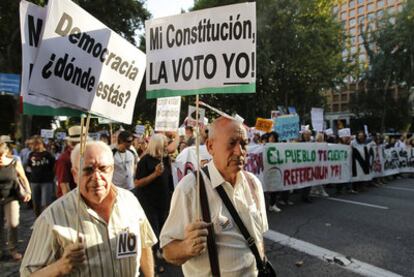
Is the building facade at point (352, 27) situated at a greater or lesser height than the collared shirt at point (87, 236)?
greater

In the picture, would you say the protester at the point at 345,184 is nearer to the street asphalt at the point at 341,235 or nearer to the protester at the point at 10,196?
the street asphalt at the point at 341,235

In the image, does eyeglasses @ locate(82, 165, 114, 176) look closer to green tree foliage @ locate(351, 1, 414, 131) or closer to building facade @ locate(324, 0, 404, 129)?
green tree foliage @ locate(351, 1, 414, 131)

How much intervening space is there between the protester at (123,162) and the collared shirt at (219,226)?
3.44 m

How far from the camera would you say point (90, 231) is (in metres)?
A: 2.16

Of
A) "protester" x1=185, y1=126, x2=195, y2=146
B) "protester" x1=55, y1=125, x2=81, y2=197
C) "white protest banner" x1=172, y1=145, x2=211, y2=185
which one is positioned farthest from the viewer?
"protester" x1=185, y1=126, x2=195, y2=146

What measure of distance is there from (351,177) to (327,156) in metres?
1.24

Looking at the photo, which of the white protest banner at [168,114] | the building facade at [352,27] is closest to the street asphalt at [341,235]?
the white protest banner at [168,114]

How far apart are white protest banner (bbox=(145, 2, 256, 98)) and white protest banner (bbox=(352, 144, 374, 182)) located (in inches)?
390

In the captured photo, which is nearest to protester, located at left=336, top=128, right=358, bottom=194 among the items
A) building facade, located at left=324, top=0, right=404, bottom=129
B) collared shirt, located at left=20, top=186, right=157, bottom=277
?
collared shirt, located at left=20, top=186, right=157, bottom=277

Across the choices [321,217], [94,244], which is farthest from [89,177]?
[321,217]

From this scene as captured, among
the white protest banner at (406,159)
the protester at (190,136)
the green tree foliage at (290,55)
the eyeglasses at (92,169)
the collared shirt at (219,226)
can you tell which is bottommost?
the white protest banner at (406,159)

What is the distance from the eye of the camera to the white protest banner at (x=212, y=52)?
9.08 feet

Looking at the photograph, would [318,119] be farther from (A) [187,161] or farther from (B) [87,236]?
(B) [87,236]

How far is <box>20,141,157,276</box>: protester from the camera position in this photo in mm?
2014
